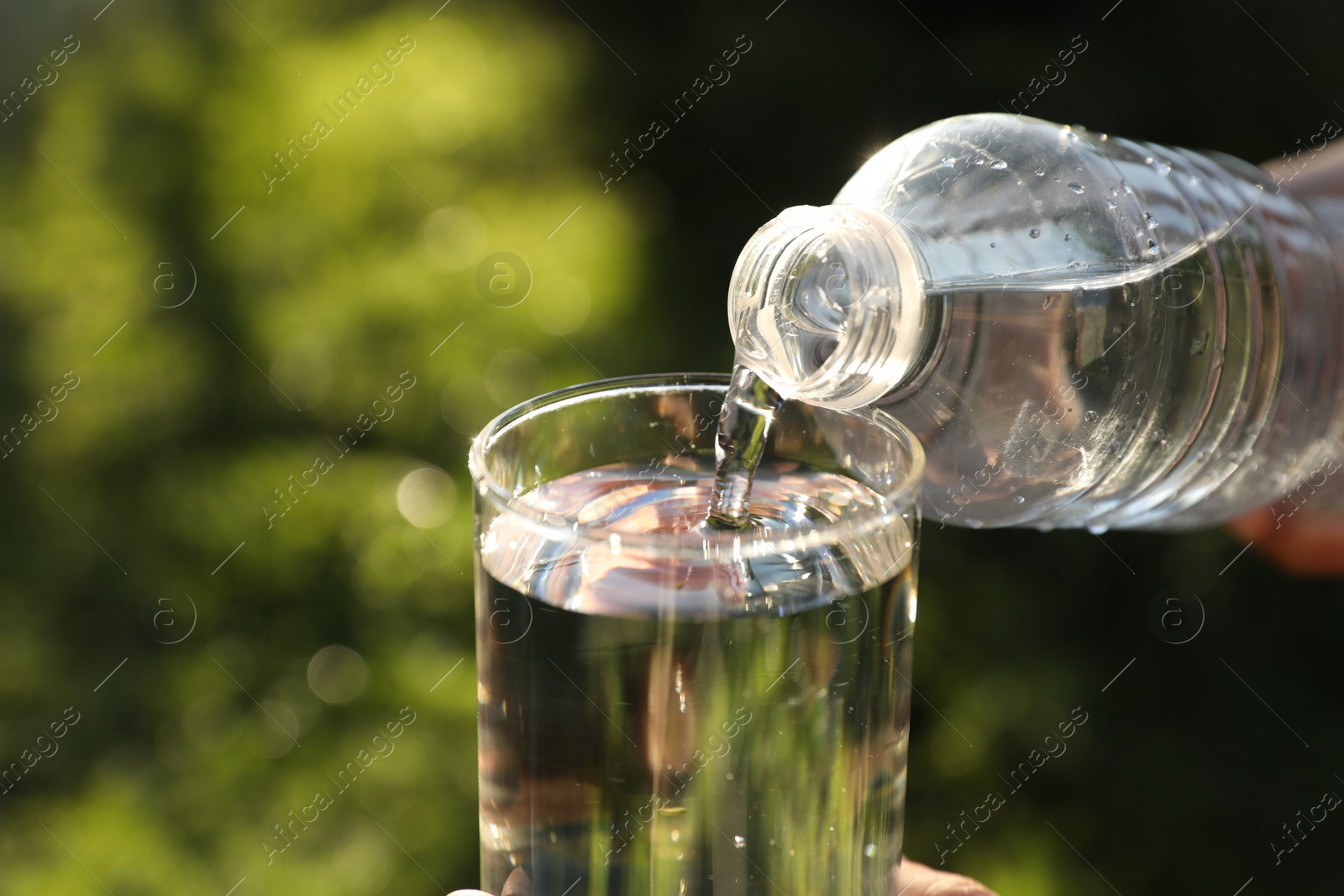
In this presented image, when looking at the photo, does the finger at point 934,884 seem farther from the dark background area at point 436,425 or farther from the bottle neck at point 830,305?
Answer: the dark background area at point 436,425

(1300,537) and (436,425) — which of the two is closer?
(1300,537)

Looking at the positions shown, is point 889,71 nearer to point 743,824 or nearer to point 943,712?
point 943,712

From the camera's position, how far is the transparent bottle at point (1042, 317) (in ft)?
2.79

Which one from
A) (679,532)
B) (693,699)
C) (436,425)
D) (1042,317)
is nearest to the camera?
(693,699)

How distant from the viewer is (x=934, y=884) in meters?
1.07

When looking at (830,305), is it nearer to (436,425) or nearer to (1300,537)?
(1300,537)

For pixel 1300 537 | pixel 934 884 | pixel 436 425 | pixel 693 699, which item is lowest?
pixel 1300 537

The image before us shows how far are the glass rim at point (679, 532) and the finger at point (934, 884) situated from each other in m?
0.40

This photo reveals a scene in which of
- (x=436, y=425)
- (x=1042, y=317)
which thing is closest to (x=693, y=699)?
(x=1042, y=317)

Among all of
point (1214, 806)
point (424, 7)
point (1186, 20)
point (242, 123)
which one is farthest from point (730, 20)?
point (1214, 806)

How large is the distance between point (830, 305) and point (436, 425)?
3.64 ft

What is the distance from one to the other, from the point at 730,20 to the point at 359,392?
0.79 m

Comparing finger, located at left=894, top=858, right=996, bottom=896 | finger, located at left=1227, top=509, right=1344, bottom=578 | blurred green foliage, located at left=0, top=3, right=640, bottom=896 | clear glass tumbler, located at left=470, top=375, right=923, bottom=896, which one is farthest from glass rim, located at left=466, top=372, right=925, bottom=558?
blurred green foliage, located at left=0, top=3, right=640, bottom=896

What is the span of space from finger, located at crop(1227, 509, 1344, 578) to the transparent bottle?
26cm
